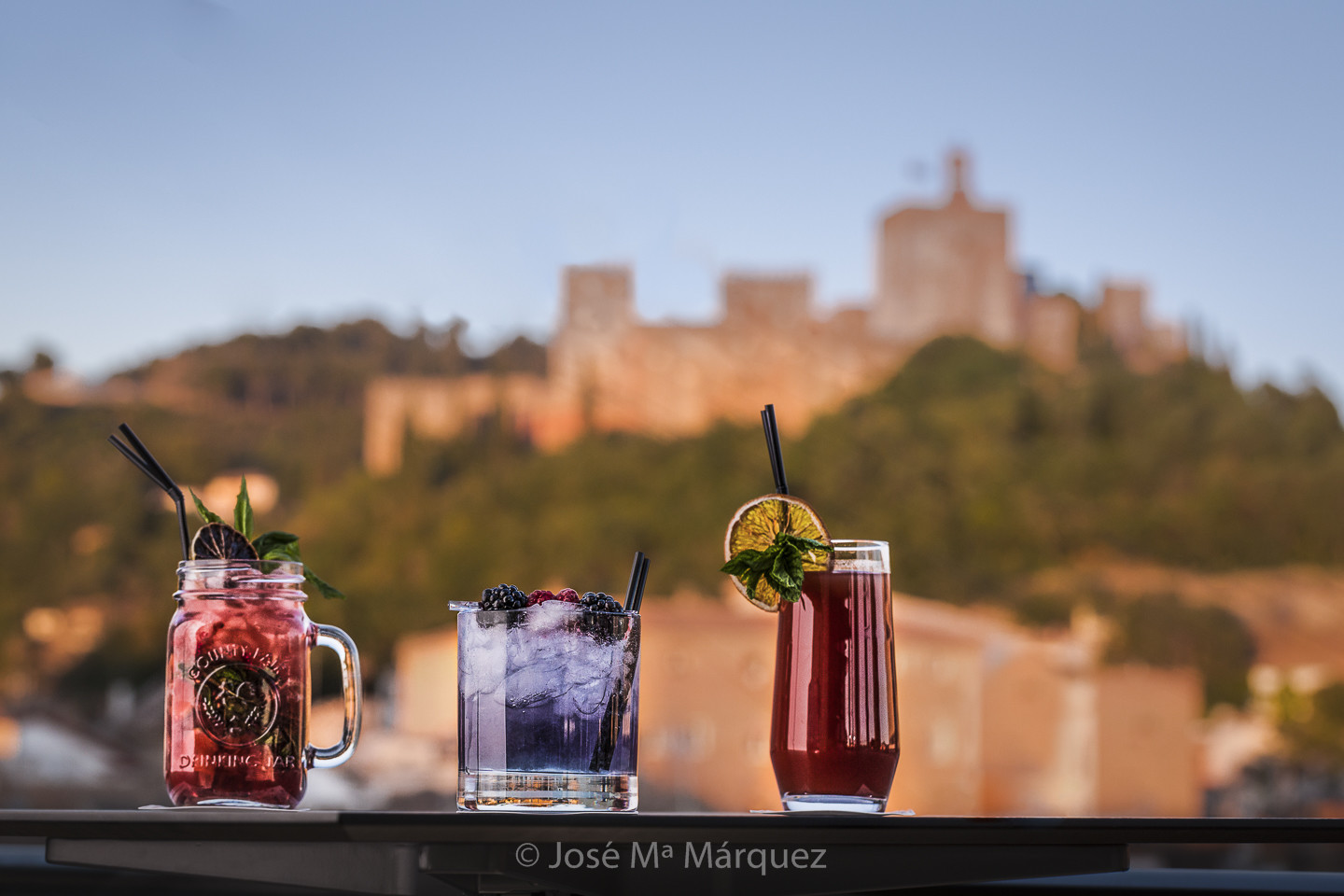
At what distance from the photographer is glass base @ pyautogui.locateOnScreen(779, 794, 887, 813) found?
2.76 ft

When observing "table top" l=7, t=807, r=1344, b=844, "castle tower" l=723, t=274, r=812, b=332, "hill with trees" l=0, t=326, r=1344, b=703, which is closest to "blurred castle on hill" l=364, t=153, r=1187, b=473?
"castle tower" l=723, t=274, r=812, b=332

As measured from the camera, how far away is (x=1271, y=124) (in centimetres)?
3397

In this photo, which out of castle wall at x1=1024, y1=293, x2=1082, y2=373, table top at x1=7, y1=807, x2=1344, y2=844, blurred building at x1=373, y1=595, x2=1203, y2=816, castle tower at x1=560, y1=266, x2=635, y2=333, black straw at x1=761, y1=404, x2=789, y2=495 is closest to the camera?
table top at x1=7, y1=807, x2=1344, y2=844

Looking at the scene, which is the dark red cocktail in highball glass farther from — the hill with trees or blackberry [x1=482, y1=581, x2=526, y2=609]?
the hill with trees

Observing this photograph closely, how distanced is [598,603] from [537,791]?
10 cm

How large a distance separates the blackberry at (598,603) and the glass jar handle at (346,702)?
0.42 ft

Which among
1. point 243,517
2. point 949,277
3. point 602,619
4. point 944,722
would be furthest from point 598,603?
point 949,277

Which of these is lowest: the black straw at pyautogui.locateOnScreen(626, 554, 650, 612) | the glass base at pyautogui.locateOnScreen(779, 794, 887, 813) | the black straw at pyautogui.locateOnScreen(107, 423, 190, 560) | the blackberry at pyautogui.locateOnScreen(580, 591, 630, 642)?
the glass base at pyautogui.locateOnScreen(779, 794, 887, 813)

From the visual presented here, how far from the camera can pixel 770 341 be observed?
2920 centimetres

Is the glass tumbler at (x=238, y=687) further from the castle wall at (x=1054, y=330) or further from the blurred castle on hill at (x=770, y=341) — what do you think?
the castle wall at (x=1054, y=330)

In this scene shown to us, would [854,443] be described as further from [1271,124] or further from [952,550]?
[1271,124]

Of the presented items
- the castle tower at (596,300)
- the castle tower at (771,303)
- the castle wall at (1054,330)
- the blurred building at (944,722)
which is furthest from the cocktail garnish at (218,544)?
the castle wall at (1054,330)

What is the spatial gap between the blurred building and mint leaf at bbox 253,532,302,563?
78.6 ft

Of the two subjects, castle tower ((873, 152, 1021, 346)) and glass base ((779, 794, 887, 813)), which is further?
castle tower ((873, 152, 1021, 346))
